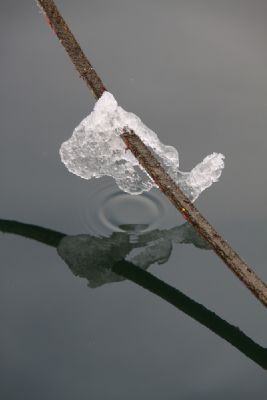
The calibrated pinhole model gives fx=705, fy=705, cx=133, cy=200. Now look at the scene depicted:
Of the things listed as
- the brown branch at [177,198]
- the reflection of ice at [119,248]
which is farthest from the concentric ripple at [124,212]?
the brown branch at [177,198]

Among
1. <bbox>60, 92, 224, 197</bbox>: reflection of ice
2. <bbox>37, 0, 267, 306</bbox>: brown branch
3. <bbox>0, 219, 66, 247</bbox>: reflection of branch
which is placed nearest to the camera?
<bbox>37, 0, 267, 306</bbox>: brown branch

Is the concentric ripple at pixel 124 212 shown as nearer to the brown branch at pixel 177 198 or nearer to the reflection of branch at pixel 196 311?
the reflection of branch at pixel 196 311

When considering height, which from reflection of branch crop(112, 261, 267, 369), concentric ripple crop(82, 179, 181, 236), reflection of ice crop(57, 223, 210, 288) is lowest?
reflection of branch crop(112, 261, 267, 369)

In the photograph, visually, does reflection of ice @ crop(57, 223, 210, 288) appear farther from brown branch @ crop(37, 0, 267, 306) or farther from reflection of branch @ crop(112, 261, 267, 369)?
brown branch @ crop(37, 0, 267, 306)

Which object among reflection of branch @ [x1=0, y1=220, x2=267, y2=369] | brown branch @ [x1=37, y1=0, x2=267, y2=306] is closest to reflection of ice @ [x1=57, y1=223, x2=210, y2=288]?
reflection of branch @ [x1=0, y1=220, x2=267, y2=369]

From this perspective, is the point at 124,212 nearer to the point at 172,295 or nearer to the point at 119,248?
the point at 119,248

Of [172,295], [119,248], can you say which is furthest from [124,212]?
[172,295]
